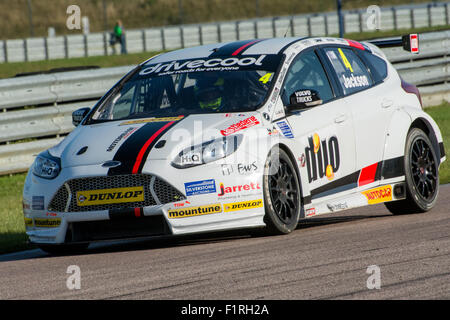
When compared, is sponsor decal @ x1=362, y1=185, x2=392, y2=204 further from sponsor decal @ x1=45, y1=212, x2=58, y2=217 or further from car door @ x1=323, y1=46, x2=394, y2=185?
sponsor decal @ x1=45, y1=212, x2=58, y2=217

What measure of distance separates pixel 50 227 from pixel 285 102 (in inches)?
84.5

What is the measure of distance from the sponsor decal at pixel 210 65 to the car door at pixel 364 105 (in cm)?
86

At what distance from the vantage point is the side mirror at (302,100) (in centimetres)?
782

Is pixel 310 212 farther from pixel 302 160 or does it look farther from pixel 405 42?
pixel 405 42

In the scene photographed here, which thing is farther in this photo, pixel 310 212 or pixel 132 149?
pixel 310 212

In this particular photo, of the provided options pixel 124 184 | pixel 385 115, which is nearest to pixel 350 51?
pixel 385 115

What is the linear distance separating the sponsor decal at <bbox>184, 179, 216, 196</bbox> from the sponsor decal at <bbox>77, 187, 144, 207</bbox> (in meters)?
0.34

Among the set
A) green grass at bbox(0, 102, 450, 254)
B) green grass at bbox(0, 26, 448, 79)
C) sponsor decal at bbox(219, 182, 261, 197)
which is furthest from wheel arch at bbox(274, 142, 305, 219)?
green grass at bbox(0, 26, 448, 79)

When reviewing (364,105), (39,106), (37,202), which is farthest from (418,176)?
(39,106)

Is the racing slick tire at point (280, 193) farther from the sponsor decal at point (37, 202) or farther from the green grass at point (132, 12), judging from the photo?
the green grass at point (132, 12)

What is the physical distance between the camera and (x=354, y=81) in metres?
8.90

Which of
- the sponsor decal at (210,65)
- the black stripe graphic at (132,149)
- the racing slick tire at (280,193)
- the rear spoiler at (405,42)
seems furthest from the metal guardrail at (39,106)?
the racing slick tire at (280,193)

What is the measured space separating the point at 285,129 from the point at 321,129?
20.0 inches

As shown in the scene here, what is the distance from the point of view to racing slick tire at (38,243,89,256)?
25.3 ft
